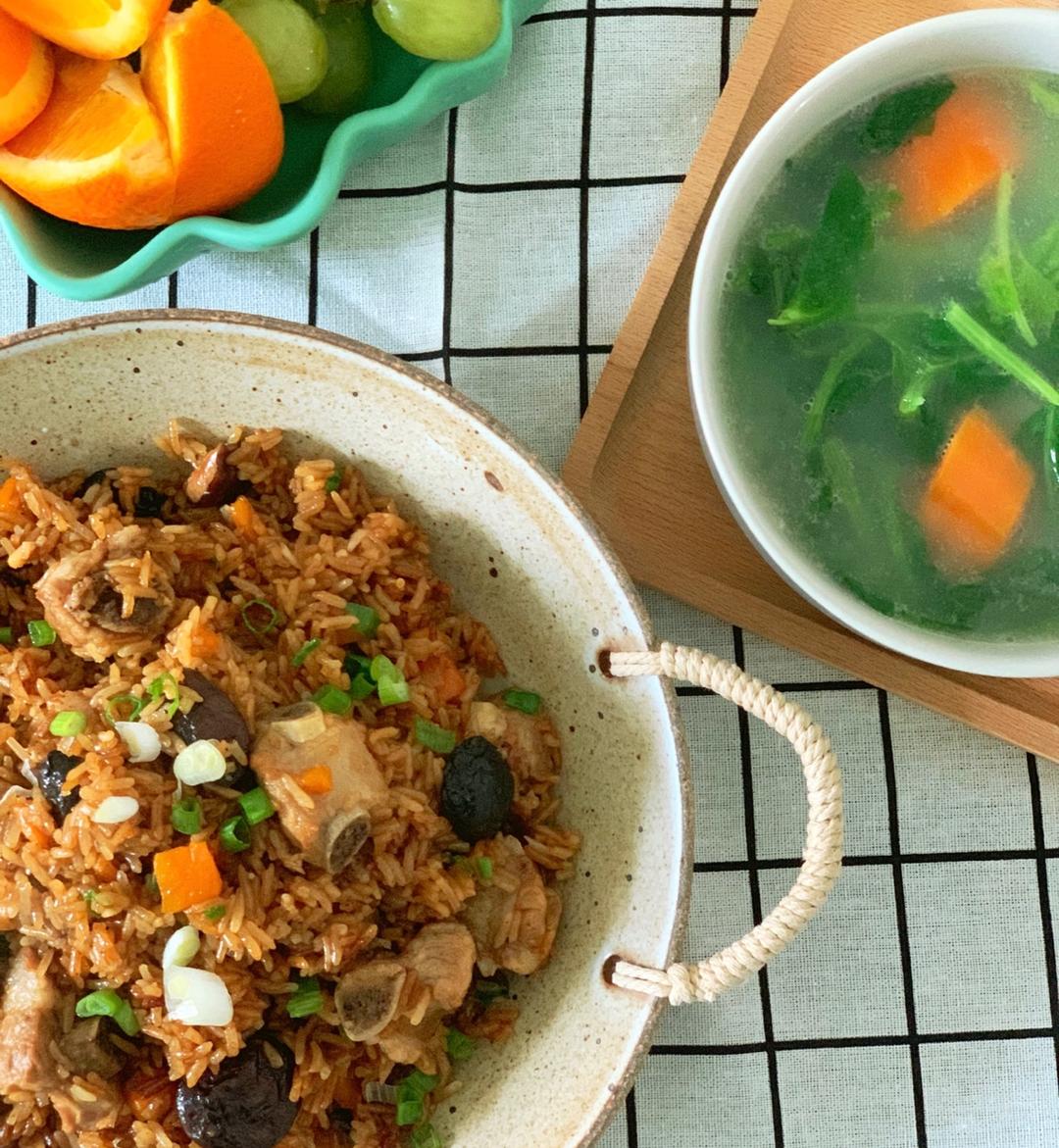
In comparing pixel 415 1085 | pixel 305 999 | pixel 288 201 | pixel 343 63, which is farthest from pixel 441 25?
pixel 415 1085

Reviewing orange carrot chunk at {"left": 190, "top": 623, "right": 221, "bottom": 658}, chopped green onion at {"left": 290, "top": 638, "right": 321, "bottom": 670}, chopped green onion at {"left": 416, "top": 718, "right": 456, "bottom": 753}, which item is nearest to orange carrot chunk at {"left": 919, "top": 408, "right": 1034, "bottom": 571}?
chopped green onion at {"left": 416, "top": 718, "right": 456, "bottom": 753}

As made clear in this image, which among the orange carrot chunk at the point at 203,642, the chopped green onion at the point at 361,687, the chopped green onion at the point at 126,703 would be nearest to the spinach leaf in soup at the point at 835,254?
the chopped green onion at the point at 361,687

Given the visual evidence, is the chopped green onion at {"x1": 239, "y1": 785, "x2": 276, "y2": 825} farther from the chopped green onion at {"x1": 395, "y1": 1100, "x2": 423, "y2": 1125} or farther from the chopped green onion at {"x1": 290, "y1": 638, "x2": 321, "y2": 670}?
the chopped green onion at {"x1": 395, "y1": 1100, "x2": 423, "y2": 1125}

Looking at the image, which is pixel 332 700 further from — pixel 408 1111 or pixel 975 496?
pixel 975 496

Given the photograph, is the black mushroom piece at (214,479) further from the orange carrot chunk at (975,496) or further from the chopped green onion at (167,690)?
the orange carrot chunk at (975,496)

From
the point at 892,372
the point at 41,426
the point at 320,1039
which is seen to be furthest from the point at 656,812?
the point at 41,426

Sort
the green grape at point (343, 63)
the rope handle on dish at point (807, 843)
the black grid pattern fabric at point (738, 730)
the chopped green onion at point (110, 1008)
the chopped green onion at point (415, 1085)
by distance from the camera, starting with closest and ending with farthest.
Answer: the rope handle on dish at point (807, 843) < the chopped green onion at point (110, 1008) < the chopped green onion at point (415, 1085) < the green grape at point (343, 63) < the black grid pattern fabric at point (738, 730)

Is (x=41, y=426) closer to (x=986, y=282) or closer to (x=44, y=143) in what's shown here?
(x=44, y=143)
